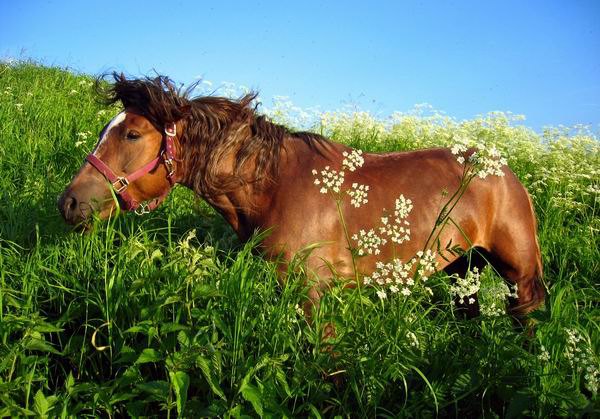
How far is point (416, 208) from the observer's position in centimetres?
368

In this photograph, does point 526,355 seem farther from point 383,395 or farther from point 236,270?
point 236,270

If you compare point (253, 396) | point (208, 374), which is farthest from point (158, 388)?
point (253, 396)

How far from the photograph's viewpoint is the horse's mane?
345 centimetres

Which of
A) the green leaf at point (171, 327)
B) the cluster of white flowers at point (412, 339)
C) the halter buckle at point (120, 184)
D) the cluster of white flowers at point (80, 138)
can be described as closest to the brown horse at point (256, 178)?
the halter buckle at point (120, 184)

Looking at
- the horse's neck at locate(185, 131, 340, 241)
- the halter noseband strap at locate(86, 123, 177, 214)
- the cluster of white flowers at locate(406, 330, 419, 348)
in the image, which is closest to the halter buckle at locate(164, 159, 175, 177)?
the halter noseband strap at locate(86, 123, 177, 214)

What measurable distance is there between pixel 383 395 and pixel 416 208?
4.88 ft

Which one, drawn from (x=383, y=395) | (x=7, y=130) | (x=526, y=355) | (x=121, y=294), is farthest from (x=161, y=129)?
(x=7, y=130)

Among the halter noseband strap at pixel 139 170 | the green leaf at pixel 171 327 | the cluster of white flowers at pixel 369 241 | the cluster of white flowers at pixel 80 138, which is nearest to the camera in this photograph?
the green leaf at pixel 171 327

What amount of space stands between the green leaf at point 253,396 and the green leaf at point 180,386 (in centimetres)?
24

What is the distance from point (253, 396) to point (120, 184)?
1.72 metres

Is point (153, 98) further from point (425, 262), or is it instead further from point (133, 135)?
point (425, 262)

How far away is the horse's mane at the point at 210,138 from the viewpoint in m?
3.45

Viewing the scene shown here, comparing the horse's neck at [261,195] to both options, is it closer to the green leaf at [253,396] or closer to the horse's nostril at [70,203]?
the horse's nostril at [70,203]

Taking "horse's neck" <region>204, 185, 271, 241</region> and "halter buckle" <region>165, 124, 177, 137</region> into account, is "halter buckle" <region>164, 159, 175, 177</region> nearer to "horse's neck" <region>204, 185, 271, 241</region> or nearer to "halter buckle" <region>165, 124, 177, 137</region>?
"halter buckle" <region>165, 124, 177, 137</region>
